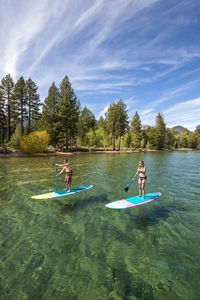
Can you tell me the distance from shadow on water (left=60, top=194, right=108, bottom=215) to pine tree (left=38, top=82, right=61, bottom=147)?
46.7 metres

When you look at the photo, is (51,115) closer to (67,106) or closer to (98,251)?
(67,106)

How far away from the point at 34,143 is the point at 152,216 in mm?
41510

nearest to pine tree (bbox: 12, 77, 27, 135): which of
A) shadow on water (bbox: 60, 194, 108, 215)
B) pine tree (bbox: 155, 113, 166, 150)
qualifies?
shadow on water (bbox: 60, 194, 108, 215)

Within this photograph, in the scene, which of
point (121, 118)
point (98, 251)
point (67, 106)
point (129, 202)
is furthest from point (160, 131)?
point (98, 251)

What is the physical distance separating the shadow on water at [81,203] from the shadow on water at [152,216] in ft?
9.86

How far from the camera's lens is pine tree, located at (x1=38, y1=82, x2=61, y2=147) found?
179ft

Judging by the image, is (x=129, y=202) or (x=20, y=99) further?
(x=20, y=99)

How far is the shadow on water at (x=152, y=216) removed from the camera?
778cm

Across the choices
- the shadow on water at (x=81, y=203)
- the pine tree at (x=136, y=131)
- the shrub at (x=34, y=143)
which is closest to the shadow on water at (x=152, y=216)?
the shadow on water at (x=81, y=203)

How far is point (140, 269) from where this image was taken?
193 inches

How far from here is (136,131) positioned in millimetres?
87812

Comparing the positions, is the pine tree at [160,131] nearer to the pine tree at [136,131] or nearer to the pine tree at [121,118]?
the pine tree at [136,131]

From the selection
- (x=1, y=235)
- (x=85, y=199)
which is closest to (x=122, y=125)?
(x=85, y=199)

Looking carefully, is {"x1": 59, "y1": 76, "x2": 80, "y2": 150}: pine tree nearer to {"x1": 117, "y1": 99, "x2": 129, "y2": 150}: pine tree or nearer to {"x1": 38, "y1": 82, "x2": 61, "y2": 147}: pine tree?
{"x1": 38, "y1": 82, "x2": 61, "y2": 147}: pine tree
